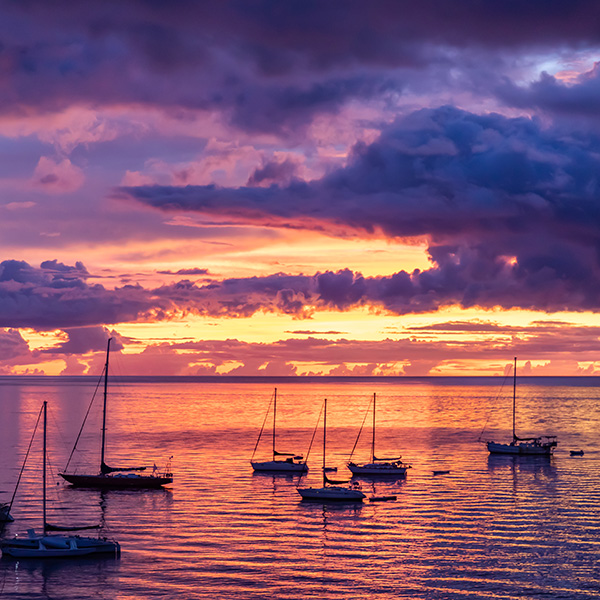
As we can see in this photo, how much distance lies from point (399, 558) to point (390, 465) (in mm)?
53453

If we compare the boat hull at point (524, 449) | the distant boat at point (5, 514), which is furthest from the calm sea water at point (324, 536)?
the boat hull at point (524, 449)

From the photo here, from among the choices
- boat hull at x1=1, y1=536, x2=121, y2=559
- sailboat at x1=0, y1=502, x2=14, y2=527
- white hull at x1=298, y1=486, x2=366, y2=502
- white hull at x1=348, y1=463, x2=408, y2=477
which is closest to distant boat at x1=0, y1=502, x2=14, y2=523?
sailboat at x1=0, y1=502, x2=14, y2=527

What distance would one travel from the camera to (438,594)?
62.8 m

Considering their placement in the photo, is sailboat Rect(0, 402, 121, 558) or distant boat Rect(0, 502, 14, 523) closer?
sailboat Rect(0, 402, 121, 558)

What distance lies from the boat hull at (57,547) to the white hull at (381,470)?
58477 mm

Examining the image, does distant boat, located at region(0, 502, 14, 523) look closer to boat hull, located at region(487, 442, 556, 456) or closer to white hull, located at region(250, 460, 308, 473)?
white hull, located at region(250, 460, 308, 473)

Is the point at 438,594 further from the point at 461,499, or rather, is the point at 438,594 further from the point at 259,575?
the point at 461,499

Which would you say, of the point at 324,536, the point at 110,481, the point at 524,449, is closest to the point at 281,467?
the point at 110,481

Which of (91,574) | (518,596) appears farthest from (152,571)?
(518,596)

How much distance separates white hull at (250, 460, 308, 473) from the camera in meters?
128

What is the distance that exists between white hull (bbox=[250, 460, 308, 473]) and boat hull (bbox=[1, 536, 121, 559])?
5547cm

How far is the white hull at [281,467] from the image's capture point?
420 ft

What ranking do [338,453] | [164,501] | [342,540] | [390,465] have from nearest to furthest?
1. [342,540]
2. [164,501]
3. [390,465]
4. [338,453]

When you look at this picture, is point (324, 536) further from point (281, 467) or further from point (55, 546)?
point (281, 467)
